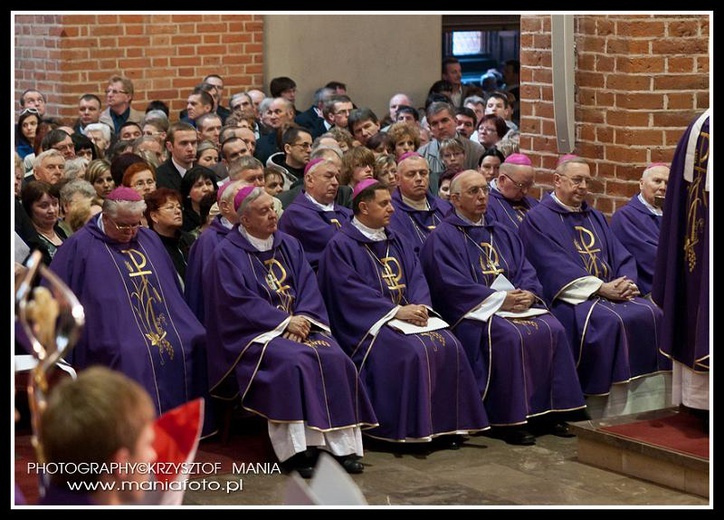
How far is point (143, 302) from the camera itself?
647 cm

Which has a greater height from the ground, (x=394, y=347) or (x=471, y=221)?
(x=471, y=221)

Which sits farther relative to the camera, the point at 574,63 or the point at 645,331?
the point at 574,63

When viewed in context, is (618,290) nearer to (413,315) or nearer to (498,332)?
(498,332)

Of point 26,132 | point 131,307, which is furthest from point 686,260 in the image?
point 26,132

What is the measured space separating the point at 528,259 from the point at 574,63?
4.21ft

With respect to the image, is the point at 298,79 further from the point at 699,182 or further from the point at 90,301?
the point at 699,182

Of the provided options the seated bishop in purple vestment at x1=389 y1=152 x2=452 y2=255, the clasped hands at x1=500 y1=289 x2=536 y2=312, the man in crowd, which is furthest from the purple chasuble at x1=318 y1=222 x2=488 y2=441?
the man in crowd

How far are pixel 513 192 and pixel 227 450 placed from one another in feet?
7.53

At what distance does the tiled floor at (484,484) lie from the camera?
573 cm

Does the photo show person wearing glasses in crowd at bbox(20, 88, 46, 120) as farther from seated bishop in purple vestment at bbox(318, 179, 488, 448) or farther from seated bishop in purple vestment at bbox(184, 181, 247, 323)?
seated bishop in purple vestment at bbox(318, 179, 488, 448)

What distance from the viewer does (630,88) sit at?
25.1ft

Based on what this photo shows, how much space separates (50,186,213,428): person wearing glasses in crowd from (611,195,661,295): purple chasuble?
2496 mm

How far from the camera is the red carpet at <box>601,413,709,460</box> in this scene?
224 inches

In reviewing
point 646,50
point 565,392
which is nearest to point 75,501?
point 565,392
